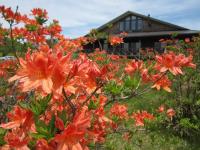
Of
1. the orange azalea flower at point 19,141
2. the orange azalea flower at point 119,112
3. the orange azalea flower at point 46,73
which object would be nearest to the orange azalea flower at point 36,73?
the orange azalea flower at point 46,73

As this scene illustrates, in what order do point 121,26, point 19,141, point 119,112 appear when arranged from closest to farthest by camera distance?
1. point 19,141
2. point 119,112
3. point 121,26

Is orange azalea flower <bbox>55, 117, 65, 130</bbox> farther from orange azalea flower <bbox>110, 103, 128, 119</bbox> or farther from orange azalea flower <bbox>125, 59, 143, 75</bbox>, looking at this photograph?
orange azalea flower <bbox>110, 103, 128, 119</bbox>

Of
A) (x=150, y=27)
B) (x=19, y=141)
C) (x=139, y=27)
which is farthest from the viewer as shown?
(x=139, y=27)

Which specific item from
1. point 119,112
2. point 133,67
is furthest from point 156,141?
point 133,67

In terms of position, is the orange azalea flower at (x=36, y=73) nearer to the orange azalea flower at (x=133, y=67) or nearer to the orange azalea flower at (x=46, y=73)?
the orange azalea flower at (x=46, y=73)

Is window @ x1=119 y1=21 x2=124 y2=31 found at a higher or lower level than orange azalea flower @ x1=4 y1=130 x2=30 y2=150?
higher

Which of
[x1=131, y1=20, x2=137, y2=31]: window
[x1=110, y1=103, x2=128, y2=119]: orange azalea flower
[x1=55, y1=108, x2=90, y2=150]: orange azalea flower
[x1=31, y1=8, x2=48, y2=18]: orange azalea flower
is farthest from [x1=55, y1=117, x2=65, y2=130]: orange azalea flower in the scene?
[x1=131, y1=20, x2=137, y2=31]: window

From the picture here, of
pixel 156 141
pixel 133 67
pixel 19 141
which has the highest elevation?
pixel 133 67

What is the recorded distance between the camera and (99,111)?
2.59m

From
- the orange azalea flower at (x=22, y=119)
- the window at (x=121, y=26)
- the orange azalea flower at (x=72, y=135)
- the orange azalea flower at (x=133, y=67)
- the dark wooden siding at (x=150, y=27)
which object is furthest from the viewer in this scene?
the window at (x=121, y=26)

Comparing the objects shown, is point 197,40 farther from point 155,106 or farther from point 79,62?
point 79,62

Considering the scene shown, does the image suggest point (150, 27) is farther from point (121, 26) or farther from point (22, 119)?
point (22, 119)

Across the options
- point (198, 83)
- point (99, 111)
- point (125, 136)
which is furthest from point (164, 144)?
point (99, 111)

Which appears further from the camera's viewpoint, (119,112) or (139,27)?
A: (139,27)
